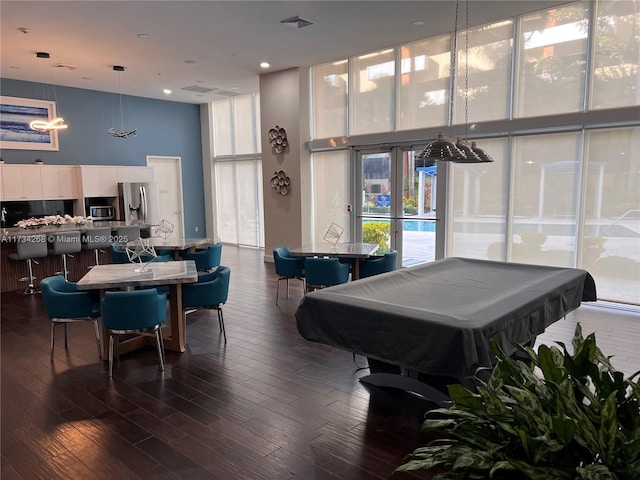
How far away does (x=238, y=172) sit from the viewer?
39.5 ft

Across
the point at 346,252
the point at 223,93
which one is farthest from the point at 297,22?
the point at 223,93

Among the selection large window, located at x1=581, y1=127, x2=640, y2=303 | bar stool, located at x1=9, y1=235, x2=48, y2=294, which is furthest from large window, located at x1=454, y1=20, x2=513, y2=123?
bar stool, located at x1=9, y1=235, x2=48, y2=294

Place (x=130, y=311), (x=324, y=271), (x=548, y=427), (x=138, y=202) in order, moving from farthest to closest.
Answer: (x=138, y=202) < (x=324, y=271) < (x=130, y=311) < (x=548, y=427)

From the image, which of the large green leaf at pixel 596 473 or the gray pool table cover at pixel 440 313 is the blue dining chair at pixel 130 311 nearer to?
the gray pool table cover at pixel 440 313

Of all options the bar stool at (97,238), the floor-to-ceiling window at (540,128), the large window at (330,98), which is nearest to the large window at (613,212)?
the floor-to-ceiling window at (540,128)

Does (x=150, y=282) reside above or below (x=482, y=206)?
below

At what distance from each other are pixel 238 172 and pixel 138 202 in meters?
2.81

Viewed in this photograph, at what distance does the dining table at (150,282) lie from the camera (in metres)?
4.27

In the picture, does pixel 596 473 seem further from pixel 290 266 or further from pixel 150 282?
pixel 290 266

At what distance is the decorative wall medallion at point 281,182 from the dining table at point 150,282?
4545 millimetres

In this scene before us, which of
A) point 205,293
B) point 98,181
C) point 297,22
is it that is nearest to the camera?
point 205,293

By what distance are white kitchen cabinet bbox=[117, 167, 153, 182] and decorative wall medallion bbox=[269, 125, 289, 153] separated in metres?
3.28

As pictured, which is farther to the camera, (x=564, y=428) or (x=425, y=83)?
(x=425, y=83)

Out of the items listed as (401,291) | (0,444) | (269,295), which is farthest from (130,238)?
(401,291)
